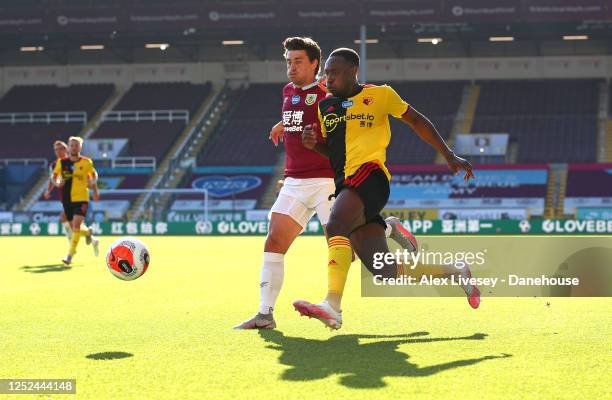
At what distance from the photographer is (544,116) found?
139 feet

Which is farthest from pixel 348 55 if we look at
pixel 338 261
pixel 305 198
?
pixel 338 261

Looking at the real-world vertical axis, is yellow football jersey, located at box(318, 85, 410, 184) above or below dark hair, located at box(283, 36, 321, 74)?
below

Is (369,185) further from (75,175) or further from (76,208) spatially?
(76,208)

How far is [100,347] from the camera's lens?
5.84 metres

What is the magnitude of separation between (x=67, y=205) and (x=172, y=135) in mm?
28428

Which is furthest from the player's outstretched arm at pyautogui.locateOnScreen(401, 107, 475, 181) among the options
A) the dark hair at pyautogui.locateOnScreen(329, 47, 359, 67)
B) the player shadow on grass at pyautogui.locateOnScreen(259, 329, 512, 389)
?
the player shadow on grass at pyautogui.locateOnScreen(259, 329, 512, 389)

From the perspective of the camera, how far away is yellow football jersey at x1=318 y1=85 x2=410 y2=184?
634 centimetres

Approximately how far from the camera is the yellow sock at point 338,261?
20.2ft

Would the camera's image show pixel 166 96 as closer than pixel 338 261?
No

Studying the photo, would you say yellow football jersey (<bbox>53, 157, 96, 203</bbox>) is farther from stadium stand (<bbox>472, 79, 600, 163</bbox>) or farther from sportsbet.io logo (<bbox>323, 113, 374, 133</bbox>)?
stadium stand (<bbox>472, 79, 600, 163</bbox>)

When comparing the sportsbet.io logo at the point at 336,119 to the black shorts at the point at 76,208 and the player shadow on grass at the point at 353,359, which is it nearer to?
the player shadow on grass at the point at 353,359

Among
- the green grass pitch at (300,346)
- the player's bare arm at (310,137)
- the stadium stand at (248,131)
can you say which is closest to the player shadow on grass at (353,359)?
the green grass pitch at (300,346)

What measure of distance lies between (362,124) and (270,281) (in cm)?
143

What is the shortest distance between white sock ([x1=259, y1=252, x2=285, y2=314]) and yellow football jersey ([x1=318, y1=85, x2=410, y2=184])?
0.95m
